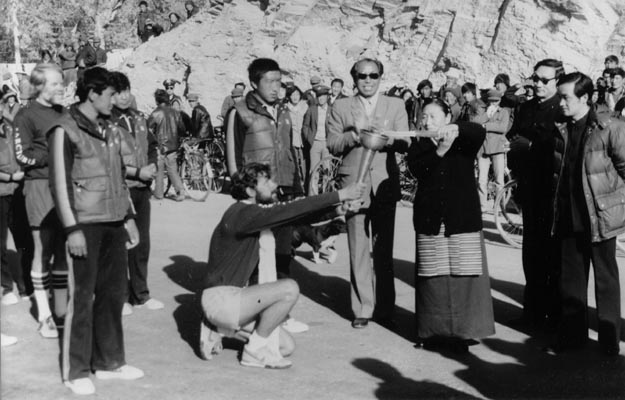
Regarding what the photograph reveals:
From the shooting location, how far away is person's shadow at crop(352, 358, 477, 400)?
19.3 feet

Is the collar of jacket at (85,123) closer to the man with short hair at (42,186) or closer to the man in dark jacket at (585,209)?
the man with short hair at (42,186)

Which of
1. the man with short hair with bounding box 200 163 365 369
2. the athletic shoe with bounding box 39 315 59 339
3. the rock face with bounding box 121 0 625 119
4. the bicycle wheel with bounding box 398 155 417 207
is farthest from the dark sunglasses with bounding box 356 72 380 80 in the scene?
the rock face with bounding box 121 0 625 119

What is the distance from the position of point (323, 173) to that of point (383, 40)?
8731mm

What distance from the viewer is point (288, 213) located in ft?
20.5

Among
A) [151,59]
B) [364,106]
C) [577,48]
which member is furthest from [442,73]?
[364,106]

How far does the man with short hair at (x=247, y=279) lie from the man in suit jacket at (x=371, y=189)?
1130 mm

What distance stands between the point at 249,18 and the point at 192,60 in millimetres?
1977

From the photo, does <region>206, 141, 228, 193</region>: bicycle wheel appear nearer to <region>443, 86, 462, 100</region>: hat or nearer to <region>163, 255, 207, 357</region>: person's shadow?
<region>443, 86, 462, 100</region>: hat

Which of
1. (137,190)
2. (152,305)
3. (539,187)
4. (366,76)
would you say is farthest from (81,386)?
(539,187)

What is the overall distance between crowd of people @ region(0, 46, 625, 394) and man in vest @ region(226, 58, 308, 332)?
1cm

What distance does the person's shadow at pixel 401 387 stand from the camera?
589cm

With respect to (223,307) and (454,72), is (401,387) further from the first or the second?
(454,72)

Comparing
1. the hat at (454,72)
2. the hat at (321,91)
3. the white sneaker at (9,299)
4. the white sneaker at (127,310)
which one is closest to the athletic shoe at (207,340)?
the white sneaker at (127,310)

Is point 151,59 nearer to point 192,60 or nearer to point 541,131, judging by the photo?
point 192,60
